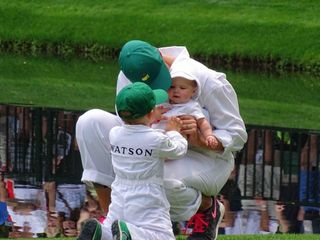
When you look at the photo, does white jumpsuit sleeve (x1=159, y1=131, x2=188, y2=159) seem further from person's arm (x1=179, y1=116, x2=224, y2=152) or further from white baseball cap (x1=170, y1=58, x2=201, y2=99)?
white baseball cap (x1=170, y1=58, x2=201, y2=99)

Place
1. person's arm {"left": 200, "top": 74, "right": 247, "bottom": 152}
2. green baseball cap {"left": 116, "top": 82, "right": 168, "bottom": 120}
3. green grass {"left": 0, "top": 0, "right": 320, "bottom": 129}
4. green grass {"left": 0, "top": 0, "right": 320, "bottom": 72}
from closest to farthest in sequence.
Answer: green baseball cap {"left": 116, "top": 82, "right": 168, "bottom": 120} < person's arm {"left": 200, "top": 74, "right": 247, "bottom": 152} < green grass {"left": 0, "top": 0, "right": 320, "bottom": 129} < green grass {"left": 0, "top": 0, "right": 320, "bottom": 72}

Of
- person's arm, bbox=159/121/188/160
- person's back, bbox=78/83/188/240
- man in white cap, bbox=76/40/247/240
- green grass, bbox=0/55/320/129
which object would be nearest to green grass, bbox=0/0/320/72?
green grass, bbox=0/55/320/129

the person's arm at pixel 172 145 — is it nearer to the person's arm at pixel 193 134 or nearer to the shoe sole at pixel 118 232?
the person's arm at pixel 193 134

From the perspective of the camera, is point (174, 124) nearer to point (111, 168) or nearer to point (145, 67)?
point (145, 67)

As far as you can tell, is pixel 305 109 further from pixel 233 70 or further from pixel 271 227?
pixel 271 227

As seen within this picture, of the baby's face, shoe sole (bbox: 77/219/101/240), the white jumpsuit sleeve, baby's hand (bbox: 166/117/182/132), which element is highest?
the baby's face

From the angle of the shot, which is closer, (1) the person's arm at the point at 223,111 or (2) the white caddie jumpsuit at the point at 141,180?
(2) the white caddie jumpsuit at the point at 141,180

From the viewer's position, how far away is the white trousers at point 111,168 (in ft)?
17.4

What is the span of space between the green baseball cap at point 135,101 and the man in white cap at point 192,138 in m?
0.33

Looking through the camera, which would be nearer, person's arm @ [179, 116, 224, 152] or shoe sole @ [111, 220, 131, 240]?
shoe sole @ [111, 220, 131, 240]

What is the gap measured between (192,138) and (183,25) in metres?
19.2

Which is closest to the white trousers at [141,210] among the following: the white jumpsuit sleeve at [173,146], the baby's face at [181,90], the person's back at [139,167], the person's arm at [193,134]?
the person's back at [139,167]

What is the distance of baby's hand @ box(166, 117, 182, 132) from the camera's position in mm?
5164

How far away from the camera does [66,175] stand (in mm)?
8977
